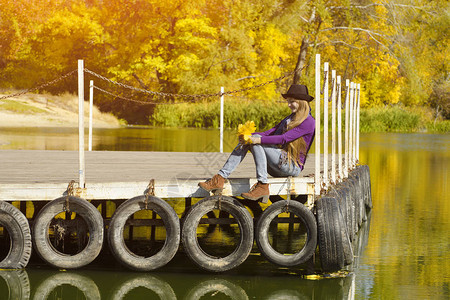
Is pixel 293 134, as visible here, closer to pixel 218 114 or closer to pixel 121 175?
pixel 121 175

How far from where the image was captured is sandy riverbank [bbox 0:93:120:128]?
46.4 meters

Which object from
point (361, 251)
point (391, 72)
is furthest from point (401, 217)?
point (391, 72)

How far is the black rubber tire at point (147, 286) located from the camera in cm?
1024

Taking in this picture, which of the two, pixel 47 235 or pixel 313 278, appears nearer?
pixel 47 235

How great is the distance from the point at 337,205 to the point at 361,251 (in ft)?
8.87

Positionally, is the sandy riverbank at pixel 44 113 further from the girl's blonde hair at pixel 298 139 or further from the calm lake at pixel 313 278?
the girl's blonde hair at pixel 298 139

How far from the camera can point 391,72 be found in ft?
164

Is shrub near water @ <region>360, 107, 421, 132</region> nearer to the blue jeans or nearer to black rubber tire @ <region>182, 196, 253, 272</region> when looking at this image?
the blue jeans

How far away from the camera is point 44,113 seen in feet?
157

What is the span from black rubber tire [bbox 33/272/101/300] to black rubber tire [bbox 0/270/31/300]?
129mm

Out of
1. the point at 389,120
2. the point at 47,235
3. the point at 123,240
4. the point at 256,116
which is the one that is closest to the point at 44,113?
the point at 256,116

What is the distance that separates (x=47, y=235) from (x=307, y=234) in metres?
3.00

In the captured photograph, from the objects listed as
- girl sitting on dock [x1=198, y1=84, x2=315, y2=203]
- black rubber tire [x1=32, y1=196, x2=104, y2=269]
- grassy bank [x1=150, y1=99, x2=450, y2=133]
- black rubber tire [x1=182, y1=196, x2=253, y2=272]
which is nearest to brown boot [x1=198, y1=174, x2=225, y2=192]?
girl sitting on dock [x1=198, y1=84, x2=315, y2=203]

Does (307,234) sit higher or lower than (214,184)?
lower
